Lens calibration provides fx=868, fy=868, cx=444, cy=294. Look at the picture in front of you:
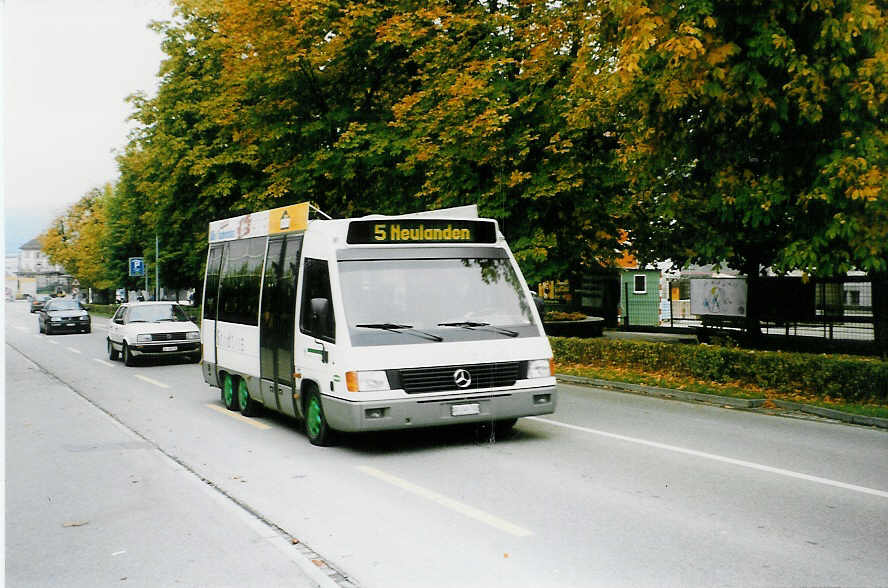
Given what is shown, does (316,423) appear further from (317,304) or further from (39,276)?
(39,276)

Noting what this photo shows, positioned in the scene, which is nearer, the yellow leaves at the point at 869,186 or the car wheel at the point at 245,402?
the yellow leaves at the point at 869,186

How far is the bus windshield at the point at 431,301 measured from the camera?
363 inches

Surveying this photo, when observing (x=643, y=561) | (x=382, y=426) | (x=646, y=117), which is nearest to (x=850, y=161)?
(x=646, y=117)

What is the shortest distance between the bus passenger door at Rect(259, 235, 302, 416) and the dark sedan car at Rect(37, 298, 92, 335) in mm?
33457

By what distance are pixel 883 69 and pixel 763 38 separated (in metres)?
1.58

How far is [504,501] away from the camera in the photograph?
696cm

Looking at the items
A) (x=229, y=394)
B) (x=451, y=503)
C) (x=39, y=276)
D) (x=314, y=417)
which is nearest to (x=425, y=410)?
(x=314, y=417)

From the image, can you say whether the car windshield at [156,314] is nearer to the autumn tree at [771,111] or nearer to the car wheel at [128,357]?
the car wheel at [128,357]

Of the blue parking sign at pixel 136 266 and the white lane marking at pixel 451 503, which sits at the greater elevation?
the blue parking sign at pixel 136 266

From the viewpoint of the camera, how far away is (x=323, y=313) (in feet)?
30.6

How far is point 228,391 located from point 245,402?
2.71 ft

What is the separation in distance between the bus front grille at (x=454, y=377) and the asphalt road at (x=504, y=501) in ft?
2.31

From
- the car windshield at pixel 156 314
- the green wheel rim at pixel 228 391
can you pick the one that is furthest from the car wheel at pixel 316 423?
the car windshield at pixel 156 314

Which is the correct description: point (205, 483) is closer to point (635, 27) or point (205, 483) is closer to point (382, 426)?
point (382, 426)
